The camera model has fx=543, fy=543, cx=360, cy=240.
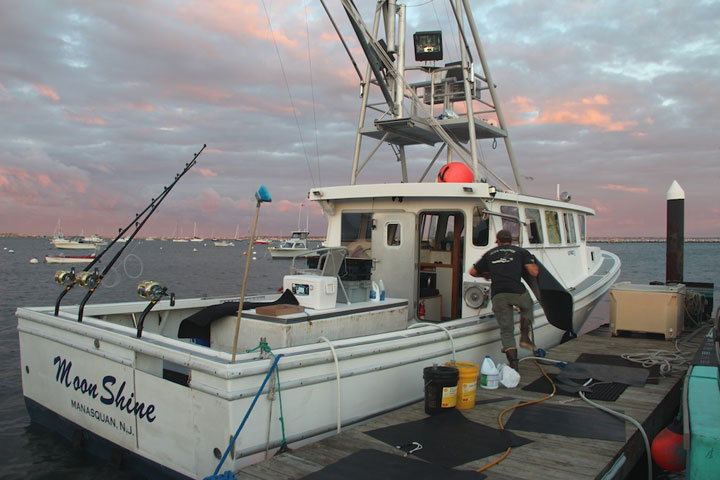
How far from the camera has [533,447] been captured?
13.6ft

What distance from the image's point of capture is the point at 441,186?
6.99 m

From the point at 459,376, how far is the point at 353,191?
11.6ft

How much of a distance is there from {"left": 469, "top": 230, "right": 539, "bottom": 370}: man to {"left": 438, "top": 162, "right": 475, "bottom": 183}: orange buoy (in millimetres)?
1566

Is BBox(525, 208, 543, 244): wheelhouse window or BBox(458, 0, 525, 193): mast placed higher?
BBox(458, 0, 525, 193): mast

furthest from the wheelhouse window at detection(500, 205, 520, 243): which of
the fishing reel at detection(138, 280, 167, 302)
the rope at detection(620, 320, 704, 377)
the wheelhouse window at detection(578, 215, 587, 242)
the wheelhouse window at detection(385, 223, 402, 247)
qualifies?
the fishing reel at detection(138, 280, 167, 302)

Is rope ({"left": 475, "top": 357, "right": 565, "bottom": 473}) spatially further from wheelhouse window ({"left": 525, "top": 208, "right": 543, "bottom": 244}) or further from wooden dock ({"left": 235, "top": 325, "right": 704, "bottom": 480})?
wheelhouse window ({"left": 525, "top": 208, "right": 543, "bottom": 244})

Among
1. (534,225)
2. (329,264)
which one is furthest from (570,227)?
(329,264)

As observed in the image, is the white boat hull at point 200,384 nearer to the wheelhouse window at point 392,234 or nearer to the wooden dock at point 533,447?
the wooden dock at point 533,447

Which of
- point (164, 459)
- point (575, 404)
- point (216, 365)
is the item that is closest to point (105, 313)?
point (164, 459)

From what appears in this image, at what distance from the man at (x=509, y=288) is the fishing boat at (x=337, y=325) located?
0.26 metres

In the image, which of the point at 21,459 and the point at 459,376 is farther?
the point at 21,459

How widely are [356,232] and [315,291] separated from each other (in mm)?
2998

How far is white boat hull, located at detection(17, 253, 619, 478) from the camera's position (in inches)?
151

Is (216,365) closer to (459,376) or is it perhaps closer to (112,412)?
(112,412)
